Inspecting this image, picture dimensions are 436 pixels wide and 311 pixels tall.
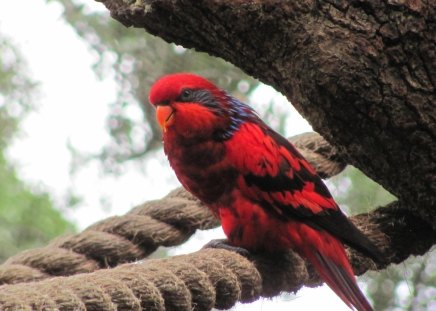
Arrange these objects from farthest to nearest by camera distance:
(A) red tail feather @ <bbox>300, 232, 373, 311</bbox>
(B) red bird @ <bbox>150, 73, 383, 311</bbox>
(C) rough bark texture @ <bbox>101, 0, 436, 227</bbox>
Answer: (B) red bird @ <bbox>150, 73, 383, 311</bbox>, (A) red tail feather @ <bbox>300, 232, 373, 311</bbox>, (C) rough bark texture @ <bbox>101, 0, 436, 227</bbox>

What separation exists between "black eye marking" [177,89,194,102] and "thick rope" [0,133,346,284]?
0.43 m

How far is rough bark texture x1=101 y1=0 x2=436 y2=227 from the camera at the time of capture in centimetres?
204

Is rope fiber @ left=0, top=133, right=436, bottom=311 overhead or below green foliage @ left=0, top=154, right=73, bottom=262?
below

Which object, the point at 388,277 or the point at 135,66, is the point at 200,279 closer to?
the point at 388,277

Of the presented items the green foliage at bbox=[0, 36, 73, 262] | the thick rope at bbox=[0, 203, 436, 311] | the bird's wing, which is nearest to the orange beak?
the bird's wing

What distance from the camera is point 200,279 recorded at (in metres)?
1.90

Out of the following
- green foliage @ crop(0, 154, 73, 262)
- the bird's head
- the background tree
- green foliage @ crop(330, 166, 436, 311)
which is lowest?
green foliage @ crop(330, 166, 436, 311)

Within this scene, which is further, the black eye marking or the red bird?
the black eye marking

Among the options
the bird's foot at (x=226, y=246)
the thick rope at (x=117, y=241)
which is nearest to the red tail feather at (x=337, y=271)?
the bird's foot at (x=226, y=246)

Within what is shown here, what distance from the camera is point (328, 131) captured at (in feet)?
7.32

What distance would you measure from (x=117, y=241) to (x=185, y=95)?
0.55 m

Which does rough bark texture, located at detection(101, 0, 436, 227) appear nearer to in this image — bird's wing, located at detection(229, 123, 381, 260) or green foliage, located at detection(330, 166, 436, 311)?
bird's wing, located at detection(229, 123, 381, 260)

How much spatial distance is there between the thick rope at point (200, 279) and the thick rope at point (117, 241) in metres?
0.45

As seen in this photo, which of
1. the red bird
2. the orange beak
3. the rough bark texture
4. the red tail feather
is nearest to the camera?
the rough bark texture
